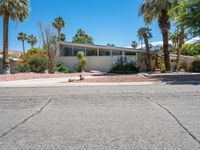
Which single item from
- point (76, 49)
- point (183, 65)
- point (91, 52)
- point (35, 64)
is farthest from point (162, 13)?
point (35, 64)

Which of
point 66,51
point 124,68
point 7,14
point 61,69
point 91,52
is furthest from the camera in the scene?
point 66,51

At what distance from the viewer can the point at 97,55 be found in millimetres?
37438

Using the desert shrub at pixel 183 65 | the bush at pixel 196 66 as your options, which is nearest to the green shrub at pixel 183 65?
the desert shrub at pixel 183 65

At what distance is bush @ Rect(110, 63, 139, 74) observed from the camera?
3334cm

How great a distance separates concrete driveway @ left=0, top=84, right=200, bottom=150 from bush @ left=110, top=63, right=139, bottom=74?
23194 mm

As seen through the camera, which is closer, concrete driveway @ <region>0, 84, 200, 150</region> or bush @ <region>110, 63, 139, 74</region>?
concrete driveway @ <region>0, 84, 200, 150</region>

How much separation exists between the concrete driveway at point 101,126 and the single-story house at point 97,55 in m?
26.5

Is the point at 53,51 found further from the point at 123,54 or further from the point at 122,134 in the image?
→ the point at 122,134

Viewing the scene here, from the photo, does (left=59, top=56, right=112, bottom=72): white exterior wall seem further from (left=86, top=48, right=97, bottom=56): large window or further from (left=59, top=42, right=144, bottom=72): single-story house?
(left=86, top=48, right=97, bottom=56): large window

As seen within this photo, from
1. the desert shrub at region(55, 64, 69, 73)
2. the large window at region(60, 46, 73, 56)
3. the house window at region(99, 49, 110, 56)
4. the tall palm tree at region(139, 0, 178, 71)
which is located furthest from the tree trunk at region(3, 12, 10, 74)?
the tall palm tree at region(139, 0, 178, 71)

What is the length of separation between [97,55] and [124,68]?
5070mm

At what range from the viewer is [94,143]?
5.12 m

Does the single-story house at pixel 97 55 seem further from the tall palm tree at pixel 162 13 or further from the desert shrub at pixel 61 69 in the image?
the tall palm tree at pixel 162 13

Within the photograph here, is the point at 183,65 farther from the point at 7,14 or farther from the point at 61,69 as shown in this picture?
the point at 7,14
